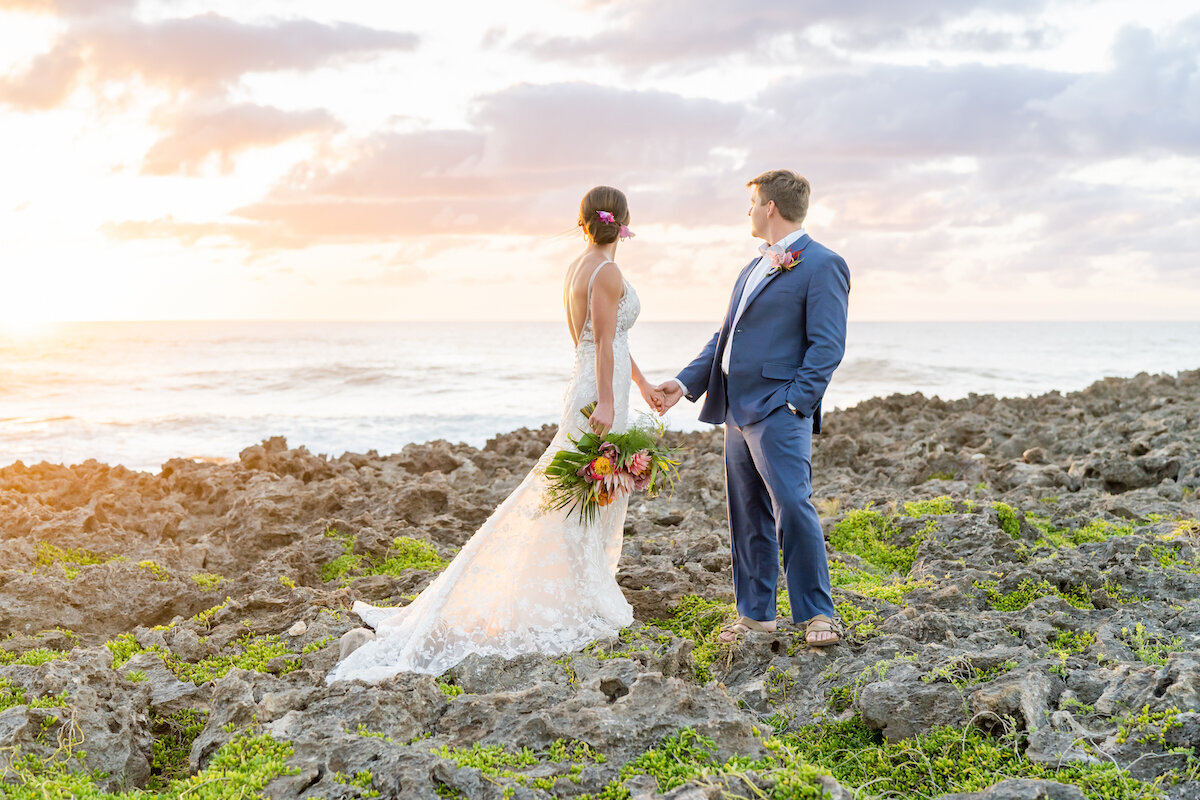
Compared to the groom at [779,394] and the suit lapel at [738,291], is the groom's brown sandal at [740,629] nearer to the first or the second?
the groom at [779,394]

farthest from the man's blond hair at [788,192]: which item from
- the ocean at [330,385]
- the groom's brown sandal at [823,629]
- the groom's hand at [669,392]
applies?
the ocean at [330,385]

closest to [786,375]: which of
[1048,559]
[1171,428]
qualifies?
[1048,559]

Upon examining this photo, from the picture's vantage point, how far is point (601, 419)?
5.45 metres

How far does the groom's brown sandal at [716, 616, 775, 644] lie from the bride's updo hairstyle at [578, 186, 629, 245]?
235 cm

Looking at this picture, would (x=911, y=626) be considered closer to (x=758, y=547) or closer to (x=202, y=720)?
(x=758, y=547)

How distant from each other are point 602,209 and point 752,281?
0.97 meters

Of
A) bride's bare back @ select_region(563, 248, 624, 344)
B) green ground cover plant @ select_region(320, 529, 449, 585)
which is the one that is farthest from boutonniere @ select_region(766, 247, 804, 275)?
green ground cover plant @ select_region(320, 529, 449, 585)

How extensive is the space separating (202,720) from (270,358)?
5004cm

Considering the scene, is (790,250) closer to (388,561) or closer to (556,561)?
(556,561)

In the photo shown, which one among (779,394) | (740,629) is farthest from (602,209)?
(740,629)

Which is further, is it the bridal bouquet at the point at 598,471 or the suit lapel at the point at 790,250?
the bridal bouquet at the point at 598,471

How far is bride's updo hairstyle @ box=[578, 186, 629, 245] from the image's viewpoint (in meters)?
5.20

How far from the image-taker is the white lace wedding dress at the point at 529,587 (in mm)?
4934

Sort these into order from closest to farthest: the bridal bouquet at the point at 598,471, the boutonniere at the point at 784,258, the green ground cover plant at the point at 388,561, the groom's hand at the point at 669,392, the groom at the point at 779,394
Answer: the groom at the point at 779,394, the boutonniere at the point at 784,258, the bridal bouquet at the point at 598,471, the groom's hand at the point at 669,392, the green ground cover plant at the point at 388,561
